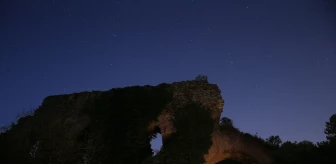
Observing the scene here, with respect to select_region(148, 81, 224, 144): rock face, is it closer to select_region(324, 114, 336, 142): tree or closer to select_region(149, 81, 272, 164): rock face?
select_region(149, 81, 272, 164): rock face

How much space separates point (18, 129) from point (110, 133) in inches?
324

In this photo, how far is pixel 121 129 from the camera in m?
18.6

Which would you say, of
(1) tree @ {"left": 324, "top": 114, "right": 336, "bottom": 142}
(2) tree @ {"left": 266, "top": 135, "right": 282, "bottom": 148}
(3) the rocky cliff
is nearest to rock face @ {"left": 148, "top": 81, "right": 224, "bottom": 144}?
(3) the rocky cliff

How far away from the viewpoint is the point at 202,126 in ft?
57.0

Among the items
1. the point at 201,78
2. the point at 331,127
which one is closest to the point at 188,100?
the point at 201,78

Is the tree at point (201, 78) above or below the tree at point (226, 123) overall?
above

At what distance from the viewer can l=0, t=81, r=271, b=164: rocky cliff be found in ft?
58.2

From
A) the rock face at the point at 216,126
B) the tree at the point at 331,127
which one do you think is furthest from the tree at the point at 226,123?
the tree at the point at 331,127

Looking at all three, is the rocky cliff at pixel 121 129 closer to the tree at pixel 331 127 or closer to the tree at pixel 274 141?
the tree at pixel 274 141

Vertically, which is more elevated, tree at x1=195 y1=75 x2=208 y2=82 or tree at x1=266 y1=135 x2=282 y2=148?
tree at x1=195 y1=75 x2=208 y2=82

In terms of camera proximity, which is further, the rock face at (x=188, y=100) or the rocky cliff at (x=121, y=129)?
the rock face at (x=188, y=100)

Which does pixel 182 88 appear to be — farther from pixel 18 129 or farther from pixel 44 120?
pixel 18 129

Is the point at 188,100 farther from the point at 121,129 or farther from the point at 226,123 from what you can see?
the point at 121,129

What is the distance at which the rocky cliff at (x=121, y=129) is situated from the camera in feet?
58.2
